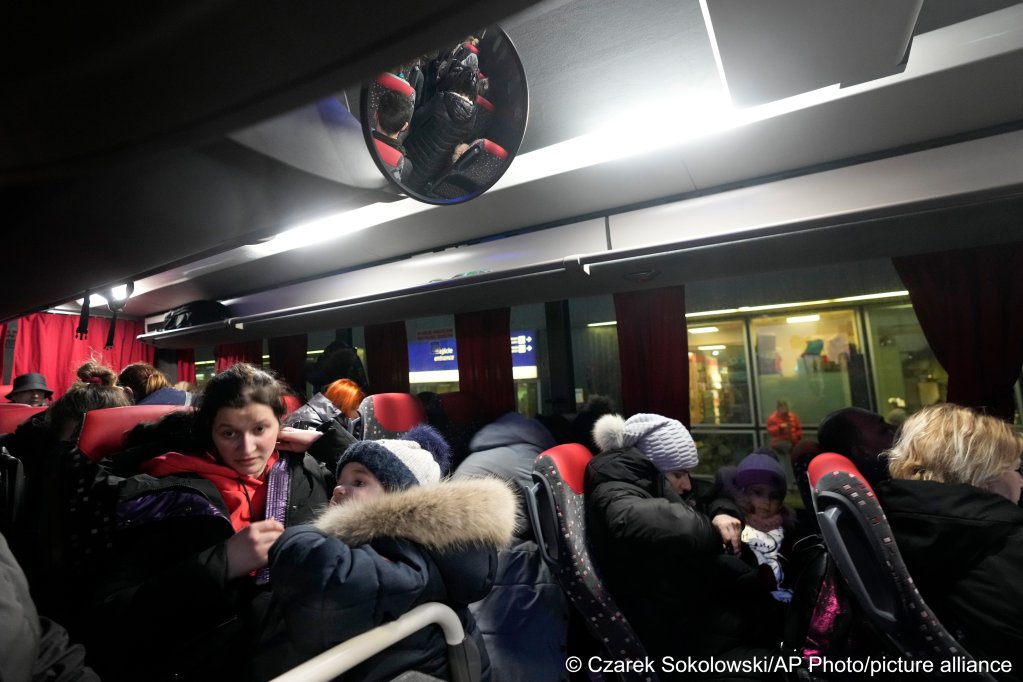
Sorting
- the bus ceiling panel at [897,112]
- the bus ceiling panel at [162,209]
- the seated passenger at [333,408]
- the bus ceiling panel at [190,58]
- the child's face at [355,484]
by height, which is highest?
the bus ceiling panel at [897,112]

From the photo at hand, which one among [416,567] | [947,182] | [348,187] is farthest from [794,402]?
[348,187]

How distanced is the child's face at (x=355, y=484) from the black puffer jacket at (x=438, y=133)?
1.07 meters

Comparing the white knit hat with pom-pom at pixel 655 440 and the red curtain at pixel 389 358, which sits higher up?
the red curtain at pixel 389 358

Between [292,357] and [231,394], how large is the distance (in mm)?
4669

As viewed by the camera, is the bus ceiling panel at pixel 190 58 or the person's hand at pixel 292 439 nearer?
the bus ceiling panel at pixel 190 58

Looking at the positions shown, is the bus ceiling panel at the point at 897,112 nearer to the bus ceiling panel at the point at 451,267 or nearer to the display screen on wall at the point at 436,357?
the bus ceiling panel at the point at 451,267

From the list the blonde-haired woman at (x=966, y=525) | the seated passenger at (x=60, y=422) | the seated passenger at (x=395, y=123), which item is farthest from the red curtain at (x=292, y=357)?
the blonde-haired woman at (x=966, y=525)

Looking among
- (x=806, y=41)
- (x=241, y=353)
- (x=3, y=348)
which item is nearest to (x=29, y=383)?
(x=3, y=348)

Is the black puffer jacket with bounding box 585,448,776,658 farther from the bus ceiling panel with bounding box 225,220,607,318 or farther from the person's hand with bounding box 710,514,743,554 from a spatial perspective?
the bus ceiling panel with bounding box 225,220,607,318

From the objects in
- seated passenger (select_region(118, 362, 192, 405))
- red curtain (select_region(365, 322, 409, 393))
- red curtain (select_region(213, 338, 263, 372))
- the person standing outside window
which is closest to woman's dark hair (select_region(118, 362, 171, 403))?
seated passenger (select_region(118, 362, 192, 405))

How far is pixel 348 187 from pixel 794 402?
4.68 metres

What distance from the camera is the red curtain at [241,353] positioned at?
6246mm

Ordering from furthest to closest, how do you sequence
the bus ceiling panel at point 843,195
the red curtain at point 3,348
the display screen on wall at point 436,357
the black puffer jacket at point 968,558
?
the red curtain at point 3,348 → the display screen on wall at point 436,357 → the bus ceiling panel at point 843,195 → the black puffer jacket at point 968,558

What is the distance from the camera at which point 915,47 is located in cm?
180
